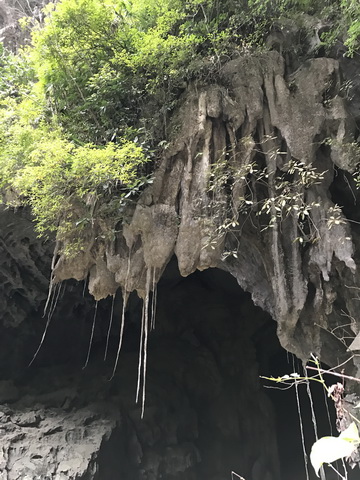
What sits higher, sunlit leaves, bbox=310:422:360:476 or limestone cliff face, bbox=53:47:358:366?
limestone cliff face, bbox=53:47:358:366

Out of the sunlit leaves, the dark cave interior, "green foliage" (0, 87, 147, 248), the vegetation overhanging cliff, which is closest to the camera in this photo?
the sunlit leaves

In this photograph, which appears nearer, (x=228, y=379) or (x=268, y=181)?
(x=268, y=181)

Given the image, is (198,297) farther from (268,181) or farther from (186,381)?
(268,181)

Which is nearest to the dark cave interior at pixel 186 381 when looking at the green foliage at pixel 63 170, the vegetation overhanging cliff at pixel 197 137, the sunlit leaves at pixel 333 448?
the green foliage at pixel 63 170

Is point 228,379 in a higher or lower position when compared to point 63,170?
lower

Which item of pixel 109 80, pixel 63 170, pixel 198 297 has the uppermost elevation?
pixel 109 80

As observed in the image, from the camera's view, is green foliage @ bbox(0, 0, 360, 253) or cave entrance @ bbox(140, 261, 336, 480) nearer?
green foliage @ bbox(0, 0, 360, 253)

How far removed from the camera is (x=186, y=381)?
843 cm

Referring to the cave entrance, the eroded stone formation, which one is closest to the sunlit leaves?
the eroded stone formation

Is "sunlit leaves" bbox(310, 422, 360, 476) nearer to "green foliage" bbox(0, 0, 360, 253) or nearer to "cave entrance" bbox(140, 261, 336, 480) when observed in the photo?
"green foliage" bbox(0, 0, 360, 253)

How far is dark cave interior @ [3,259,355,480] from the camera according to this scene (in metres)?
7.13

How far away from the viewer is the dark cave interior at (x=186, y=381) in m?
A: 7.13

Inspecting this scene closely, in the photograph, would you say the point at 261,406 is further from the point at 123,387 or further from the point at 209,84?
the point at 209,84

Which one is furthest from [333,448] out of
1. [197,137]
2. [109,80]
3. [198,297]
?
[198,297]
